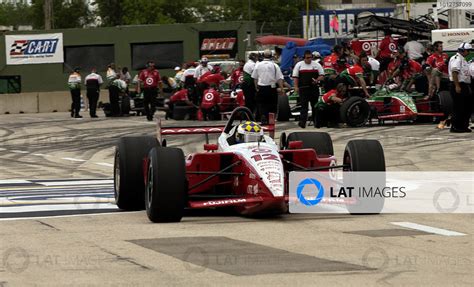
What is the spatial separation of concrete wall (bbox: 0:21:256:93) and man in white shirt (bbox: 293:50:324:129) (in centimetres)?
3232

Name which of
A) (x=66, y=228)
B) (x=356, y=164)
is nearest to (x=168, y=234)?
(x=66, y=228)

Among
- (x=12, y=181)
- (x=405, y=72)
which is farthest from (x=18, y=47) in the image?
(x=12, y=181)

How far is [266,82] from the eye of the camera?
2608 centimetres

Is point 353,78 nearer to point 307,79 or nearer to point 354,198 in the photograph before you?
point 307,79

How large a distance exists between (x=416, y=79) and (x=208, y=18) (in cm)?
9484

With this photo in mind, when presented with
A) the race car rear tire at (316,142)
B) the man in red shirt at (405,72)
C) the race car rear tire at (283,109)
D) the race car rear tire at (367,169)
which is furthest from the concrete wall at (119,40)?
the race car rear tire at (367,169)

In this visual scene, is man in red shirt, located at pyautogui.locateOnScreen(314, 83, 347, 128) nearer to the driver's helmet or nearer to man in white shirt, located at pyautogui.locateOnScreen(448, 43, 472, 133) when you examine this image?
man in white shirt, located at pyautogui.locateOnScreen(448, 43, 472, 133)

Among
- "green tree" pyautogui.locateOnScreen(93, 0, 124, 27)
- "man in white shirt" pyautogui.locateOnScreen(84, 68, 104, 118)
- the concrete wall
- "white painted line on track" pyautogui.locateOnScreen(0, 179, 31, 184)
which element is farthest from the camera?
"green tree" pyautogui.locateOnScreen(93, 0, 124, 27)

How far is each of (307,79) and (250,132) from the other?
48.6 ft

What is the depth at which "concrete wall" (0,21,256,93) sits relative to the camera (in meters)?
59.9

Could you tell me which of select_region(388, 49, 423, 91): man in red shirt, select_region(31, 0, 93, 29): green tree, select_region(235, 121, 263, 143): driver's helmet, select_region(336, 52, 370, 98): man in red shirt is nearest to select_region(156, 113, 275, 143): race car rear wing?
select_region(235, 121, 263, 143): driver's helmet

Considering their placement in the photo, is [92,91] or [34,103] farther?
[34,103]

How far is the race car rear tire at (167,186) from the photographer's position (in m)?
11.5

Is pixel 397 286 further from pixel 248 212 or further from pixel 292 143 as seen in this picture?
pixel 292 143
